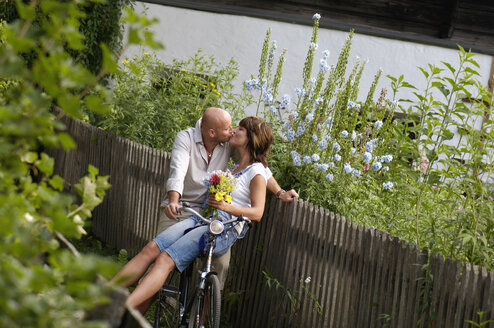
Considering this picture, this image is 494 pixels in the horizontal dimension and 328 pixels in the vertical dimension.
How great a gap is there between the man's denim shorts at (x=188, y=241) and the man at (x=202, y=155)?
8.1 inches

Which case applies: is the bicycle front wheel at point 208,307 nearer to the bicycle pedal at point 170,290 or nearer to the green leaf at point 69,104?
the bicycle pedal at point 170,290

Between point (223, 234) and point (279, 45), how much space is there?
625cm

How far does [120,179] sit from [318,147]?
8.27 ft

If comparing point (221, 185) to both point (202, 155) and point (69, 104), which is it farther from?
point (69, 104)

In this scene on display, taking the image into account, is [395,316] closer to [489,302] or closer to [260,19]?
[489,302]

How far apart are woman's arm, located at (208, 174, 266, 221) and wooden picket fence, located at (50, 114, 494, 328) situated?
0.43 metres

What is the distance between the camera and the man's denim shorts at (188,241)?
3709 millimetres

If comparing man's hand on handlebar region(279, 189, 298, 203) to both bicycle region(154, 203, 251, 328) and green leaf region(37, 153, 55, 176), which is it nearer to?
bicycle region(154, 203, 251, 328)

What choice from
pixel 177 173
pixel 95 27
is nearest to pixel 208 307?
pixel 177 173

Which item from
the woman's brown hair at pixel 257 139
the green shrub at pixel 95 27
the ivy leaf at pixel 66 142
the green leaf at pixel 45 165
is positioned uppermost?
the green shrub at pixel 95 27

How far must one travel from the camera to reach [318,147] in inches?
186

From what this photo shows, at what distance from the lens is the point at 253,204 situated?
12.5ft

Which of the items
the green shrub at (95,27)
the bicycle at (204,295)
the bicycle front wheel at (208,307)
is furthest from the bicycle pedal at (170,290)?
the green shrub at (95,27)

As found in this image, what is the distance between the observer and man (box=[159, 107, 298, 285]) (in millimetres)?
4082
